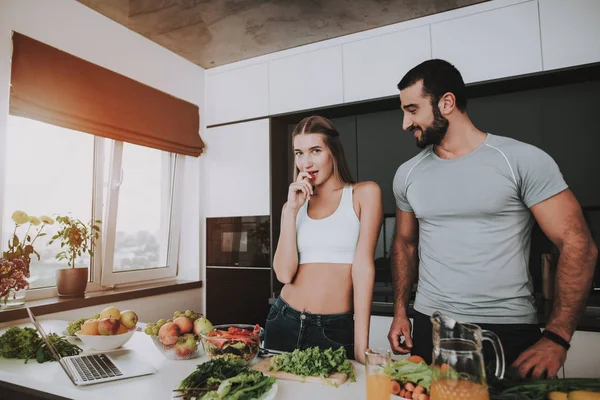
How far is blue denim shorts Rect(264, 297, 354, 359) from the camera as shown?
145 cm

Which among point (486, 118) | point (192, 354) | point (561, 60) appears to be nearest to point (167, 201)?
point (192, 354)

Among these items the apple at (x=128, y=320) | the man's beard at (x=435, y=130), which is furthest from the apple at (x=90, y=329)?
the man's beard at (x=435, y=130)

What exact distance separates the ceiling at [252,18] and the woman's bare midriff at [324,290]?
175cm

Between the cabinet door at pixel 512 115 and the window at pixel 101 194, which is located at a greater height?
the cabinet door at pixel 512 115

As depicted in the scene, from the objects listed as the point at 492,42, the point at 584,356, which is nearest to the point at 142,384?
the point at 584,356

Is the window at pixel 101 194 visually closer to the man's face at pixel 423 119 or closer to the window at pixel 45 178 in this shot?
the window at pixel 45 178

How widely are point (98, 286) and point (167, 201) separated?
894mm

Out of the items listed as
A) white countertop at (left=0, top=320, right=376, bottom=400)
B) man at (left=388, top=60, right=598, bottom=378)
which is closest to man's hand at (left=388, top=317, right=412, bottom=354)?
man at (left=388, top=60, right=598, bottom=378)

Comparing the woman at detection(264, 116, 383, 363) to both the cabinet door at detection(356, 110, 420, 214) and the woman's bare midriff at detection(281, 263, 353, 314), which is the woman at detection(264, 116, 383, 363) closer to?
the woman's bare midriff at detection(281, 263, 353, 314)

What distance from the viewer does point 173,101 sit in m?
3.20

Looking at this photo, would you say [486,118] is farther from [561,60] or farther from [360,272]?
[360,272]

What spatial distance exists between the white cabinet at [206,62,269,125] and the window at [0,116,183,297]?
53cm

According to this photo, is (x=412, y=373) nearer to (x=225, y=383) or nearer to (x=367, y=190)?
(x=225, y=383)

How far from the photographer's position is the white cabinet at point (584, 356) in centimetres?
205
